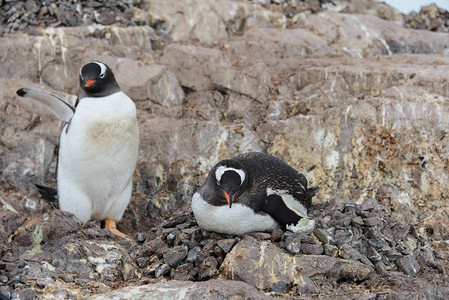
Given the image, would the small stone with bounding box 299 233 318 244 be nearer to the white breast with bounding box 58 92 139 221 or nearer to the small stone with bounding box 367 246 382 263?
the small stone with bounding box 367 246 382 263

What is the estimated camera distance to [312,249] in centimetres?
453

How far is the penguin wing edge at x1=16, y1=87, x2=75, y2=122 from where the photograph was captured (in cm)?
626

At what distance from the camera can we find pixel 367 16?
1176 cm

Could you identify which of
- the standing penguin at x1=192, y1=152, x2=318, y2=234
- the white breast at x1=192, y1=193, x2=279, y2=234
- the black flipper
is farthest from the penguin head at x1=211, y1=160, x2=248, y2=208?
the black flipper

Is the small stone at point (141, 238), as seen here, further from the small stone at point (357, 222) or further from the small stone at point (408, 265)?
the small stone at point (408, 265)

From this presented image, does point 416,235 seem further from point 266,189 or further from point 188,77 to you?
point 188,77

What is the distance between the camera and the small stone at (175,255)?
4.59 m

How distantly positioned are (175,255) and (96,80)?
2.47 m

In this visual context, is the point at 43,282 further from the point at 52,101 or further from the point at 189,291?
the point at 52,101

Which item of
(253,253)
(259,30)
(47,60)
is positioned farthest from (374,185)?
(47,60)

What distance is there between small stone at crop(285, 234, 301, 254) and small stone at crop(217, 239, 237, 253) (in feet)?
1.50

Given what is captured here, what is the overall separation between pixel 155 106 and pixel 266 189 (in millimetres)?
3662

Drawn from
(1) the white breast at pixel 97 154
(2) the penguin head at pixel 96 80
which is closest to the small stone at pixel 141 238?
(1) the white breast at pixel 97 154

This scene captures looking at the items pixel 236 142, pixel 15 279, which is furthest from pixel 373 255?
pixel 236 142
